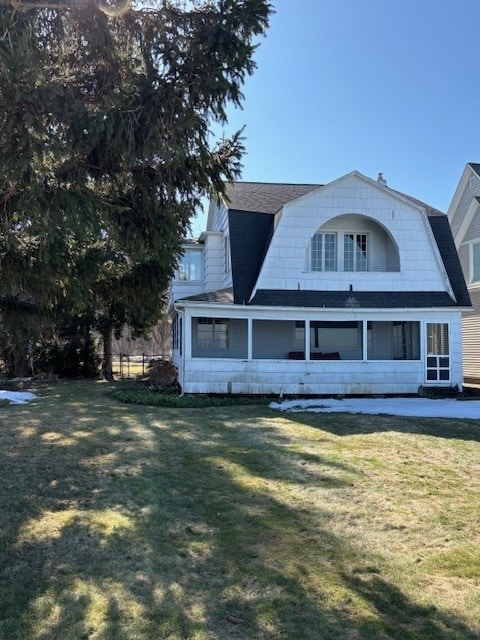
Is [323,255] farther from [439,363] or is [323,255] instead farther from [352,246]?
[439,363]

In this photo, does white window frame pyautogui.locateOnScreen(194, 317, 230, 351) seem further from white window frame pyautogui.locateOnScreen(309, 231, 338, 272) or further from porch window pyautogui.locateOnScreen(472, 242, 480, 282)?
porch window pyautogui.locateOnScreen(472, 242, 480, 282)

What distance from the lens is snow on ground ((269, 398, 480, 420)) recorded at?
38.4 feet

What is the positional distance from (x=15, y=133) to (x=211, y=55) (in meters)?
1.94

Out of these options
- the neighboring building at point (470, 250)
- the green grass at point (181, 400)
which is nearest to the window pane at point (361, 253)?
the neighboring building at point (470, 250)

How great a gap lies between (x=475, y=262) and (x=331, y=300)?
7808 millimetres

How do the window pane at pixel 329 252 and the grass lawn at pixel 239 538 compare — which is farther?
the window pane at pixel 329 252

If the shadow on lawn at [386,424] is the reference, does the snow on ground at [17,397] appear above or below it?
above

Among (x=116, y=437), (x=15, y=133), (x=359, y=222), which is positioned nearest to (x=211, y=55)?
(x=15, y=133)

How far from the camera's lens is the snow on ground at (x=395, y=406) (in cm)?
1170

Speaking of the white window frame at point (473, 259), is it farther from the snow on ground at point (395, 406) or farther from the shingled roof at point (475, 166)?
the snow on ground at point (395, 406)

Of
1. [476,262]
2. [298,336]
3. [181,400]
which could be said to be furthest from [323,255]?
[476,262]

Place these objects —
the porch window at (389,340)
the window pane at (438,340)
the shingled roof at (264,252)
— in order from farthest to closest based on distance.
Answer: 1. the porch window at (389,340)
2. the window pane at (438,340)
3. the shingled roof at (264,252)

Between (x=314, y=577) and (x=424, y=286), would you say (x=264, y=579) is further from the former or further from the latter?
(x=424, y=286)

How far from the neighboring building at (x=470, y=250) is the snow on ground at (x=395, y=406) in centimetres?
568
